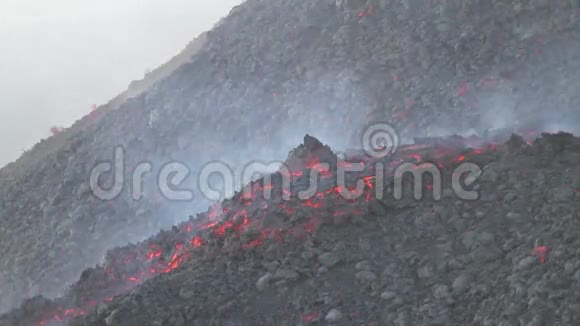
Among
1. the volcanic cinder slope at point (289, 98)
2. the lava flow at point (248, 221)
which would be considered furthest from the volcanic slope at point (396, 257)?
the volcanic cinder slope at point (289, 98)

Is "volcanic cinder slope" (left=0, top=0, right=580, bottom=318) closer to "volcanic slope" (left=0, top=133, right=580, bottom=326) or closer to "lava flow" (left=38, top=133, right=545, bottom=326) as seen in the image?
"lava flow" (left=38, top=133, right=545, bottom=326)

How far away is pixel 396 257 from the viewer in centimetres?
1170

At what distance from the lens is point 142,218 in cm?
2245

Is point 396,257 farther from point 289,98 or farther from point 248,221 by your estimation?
point 289,98

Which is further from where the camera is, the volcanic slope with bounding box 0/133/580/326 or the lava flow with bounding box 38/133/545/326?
the lava flow with bounding box 38/133/545/326

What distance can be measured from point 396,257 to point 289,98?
40.6 ft

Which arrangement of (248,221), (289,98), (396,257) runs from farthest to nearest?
1. (289,98)
2. (248,221)
3. (396,257)

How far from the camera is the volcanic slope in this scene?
401 inches

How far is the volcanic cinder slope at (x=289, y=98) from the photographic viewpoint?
20.4 meters

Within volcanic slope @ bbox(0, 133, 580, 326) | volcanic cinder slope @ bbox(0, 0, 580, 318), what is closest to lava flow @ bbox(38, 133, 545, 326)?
volcanic slope @ bbox(0, 133, 580, 326)

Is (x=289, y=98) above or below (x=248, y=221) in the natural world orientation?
above

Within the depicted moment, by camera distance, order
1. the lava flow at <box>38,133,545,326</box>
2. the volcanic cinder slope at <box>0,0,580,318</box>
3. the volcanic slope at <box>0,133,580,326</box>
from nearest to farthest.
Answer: the volcanic slope at <box>0,133,580,326</box>
the lava flow at <box>38,133,545,326</box>
the volcanic cinder slope at <box>0,0,580,318</box>

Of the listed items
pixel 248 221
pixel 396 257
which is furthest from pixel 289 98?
pixel 396 257

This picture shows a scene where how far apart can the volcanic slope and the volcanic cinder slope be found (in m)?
6.47
